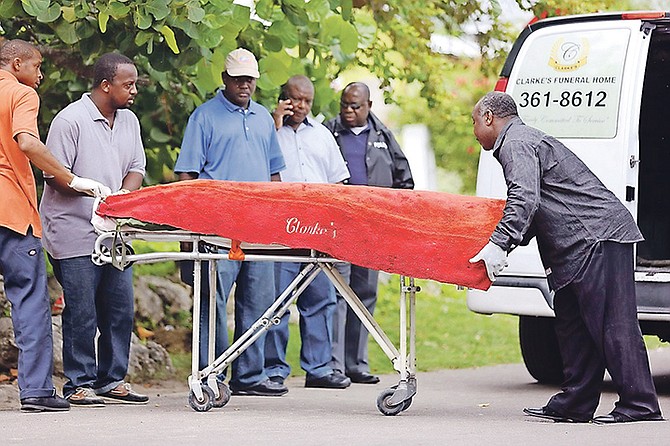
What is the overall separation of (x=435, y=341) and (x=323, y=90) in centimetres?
293

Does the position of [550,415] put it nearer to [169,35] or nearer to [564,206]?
[564,206]

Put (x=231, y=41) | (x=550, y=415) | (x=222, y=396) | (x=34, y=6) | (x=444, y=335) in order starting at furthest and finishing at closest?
(x=444, y=335)
(x=231, y=41)
(x=34, y=6)
(x=222, y=396)
(x=550, y=415)

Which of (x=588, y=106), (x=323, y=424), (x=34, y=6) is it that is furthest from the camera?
(x=588, y=106)

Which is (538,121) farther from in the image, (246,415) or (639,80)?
(246,415)

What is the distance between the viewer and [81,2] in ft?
25.0

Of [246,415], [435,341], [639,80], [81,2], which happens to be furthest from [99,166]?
[435,341]

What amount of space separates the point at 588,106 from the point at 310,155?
1909mm

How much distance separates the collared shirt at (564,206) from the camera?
6.64 metres

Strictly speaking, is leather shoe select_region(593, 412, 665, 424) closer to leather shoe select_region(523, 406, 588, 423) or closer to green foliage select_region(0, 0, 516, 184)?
leather shoe select_region(523, 406, 588, 423)

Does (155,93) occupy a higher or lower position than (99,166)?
higher

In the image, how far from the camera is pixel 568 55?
26.3 feet

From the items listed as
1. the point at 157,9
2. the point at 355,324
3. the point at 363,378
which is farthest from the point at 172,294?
the point at 157,9

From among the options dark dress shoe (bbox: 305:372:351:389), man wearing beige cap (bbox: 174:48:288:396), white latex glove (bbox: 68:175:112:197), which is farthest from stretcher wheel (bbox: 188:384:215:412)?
dark dress shoe (bbox: 305:372:351:389)

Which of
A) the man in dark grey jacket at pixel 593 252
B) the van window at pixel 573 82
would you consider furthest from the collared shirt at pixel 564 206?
the van window at pixel 573 82
